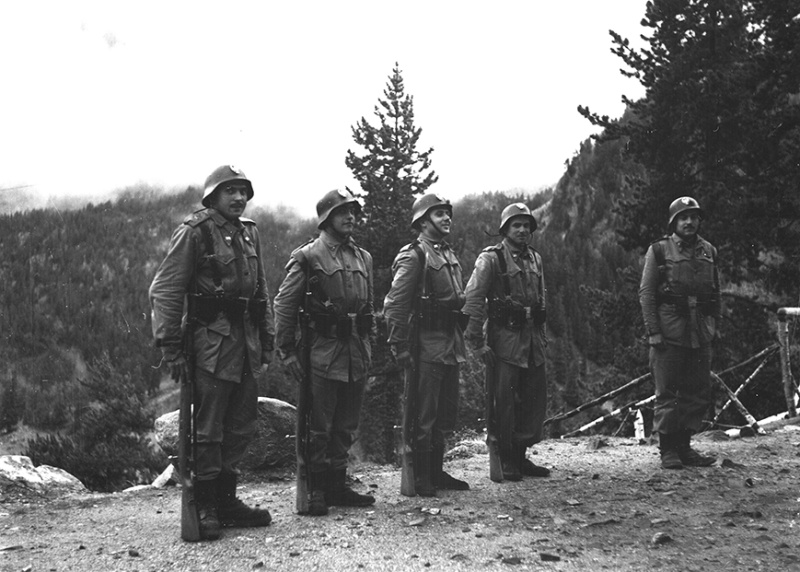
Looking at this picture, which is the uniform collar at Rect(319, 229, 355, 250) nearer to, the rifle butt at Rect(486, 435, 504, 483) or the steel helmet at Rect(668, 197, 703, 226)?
the rifle butt at Rect(486, 435, 504, 483)

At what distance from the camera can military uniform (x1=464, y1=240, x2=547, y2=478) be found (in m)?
7.08

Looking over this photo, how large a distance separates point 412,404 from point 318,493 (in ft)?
4.08

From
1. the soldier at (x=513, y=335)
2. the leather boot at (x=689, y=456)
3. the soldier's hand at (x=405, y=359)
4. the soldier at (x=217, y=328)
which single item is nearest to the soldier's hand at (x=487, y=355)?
the soldier at (x=513, y=335)

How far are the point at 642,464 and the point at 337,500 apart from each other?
3744mm

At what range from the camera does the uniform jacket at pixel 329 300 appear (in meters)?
5.94

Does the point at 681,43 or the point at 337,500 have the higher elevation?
the point at 681,43

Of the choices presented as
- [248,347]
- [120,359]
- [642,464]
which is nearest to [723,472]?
[642,464]

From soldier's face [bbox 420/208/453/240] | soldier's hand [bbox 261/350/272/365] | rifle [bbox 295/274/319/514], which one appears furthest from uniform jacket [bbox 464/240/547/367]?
soldier's hand [bbox 261/350/272/365]

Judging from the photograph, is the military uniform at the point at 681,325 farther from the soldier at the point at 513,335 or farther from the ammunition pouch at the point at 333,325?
the ammunition pouch at the point at 333,325

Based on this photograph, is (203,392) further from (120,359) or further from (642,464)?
(120,359)

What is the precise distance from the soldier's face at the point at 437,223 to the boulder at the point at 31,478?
5323mm

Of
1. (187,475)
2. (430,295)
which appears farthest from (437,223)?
(187,475)

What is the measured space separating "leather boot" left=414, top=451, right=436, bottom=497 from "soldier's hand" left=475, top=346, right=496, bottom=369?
44.5 inches

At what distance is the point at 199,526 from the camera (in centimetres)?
504
